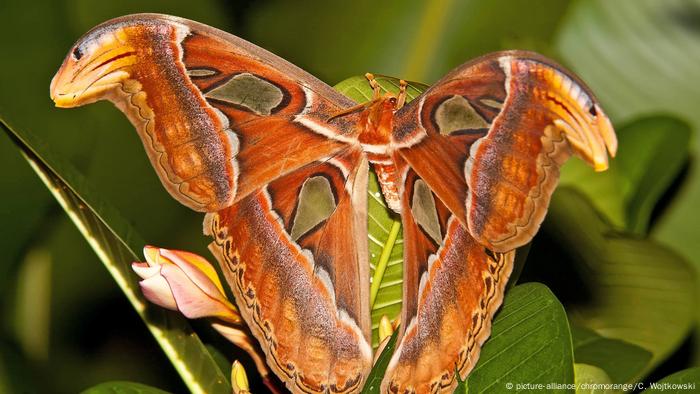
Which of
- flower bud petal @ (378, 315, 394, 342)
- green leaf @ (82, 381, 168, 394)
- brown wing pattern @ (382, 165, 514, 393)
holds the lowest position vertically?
green leaf @ (82, 381, 168, 394)

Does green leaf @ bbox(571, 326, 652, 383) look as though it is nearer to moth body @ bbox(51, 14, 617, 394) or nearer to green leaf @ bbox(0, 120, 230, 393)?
moth body @ bbox(51, 14, 617, 394)

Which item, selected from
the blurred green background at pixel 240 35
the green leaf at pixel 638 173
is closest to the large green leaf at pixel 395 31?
the blurred green background at pixel 240 35

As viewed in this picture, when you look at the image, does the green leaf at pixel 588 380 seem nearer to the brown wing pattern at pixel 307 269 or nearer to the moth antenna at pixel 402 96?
the brown wing pattern at pixel 307 269

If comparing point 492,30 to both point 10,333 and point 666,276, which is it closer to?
point 666,276

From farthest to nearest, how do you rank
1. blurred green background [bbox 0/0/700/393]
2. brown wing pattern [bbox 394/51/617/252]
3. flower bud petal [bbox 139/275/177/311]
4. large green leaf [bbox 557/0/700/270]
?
large green leaf [bbox 557/0/700/270]
blurred green background [bbox 0/0/700/393]
flower bud petal [bbox 139/275/177/311]
brown wing pattern [bbox 394/51/617/252]

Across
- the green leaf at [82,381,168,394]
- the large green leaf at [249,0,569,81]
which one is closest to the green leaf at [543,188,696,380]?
the green leaf at [82,381,168,394]

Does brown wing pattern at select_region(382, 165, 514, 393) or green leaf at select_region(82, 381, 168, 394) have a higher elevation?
brown wing pattern at select_region(382, 165, 514, 393)
